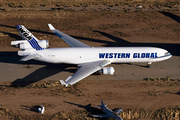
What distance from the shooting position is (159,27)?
6119cm

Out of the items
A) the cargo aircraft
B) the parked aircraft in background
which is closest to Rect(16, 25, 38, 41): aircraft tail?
the cargo aircraft

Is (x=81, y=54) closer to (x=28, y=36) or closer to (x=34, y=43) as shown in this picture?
(x=34, y=43)

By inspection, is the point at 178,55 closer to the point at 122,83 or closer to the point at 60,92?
the point at 122,83

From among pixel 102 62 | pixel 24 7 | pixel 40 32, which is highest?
pixel 24 7

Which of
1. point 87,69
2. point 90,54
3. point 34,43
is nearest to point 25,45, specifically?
point 34,43

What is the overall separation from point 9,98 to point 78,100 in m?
10.7

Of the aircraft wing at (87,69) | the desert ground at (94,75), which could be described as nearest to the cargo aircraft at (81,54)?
the aircraft wing at (87,69)

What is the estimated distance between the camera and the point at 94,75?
4188 cm

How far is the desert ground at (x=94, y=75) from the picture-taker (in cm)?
3325

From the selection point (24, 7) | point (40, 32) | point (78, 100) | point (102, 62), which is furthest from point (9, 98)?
point (24, 7)

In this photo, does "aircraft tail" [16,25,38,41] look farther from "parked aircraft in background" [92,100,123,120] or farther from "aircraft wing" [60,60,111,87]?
"parked aircraft in background" [92,100,123,120]

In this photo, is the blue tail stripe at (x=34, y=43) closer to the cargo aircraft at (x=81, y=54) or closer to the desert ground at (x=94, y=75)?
the cargo aircraft at (x=81, y=54)

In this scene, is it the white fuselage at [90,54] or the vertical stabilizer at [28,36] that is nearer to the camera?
the vertical stabilizer at [28,36]

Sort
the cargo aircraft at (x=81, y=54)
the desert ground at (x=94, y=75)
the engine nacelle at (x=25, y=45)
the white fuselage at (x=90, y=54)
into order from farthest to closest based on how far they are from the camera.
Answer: the white fuselage at (x=90, y=54) → the cargo aircraft at (x=81, y=54) → the engine nacelle at (x=25, y=45) → the desert ground at (x=94, y=75)
